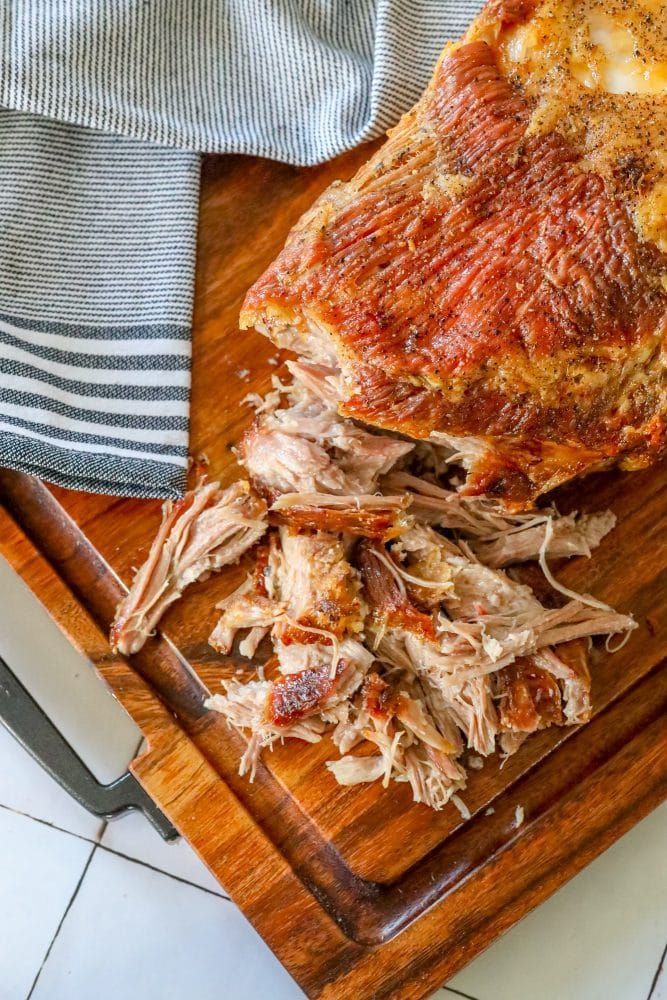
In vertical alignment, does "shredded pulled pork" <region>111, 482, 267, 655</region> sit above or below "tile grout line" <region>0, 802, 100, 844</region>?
above

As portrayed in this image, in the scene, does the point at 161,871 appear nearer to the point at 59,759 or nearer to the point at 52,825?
the point at 52,825

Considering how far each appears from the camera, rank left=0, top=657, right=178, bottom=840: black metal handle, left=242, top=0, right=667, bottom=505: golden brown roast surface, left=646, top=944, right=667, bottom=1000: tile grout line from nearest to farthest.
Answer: left=242, top=0, right=667, bottom=505: golden brown roast surface < left=0, top=657, right=178, bottom=840: black metal handle < left=646, top=944, right=667, bottom=1000: tile grout line

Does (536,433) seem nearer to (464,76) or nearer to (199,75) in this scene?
(464,76)

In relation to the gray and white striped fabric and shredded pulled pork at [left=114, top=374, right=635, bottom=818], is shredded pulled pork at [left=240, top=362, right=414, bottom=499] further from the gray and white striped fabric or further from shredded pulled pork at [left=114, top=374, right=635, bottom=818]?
the gray and white striped fabric

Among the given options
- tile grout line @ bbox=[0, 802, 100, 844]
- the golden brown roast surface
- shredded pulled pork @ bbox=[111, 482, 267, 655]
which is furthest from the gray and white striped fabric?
tile grout line @ bbox=[0, 802, 100, 844]

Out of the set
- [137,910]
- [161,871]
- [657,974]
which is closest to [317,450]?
[161,871]

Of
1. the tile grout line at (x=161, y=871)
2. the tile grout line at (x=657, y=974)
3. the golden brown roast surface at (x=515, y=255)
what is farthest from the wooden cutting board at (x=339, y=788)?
the tile grout line at (x=657, y=974)

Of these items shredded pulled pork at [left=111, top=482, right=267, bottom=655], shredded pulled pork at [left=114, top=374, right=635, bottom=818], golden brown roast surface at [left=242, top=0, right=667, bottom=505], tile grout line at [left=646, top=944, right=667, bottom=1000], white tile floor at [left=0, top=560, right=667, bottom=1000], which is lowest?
tile grout line at [left=646, top=944, right=667, bottom=1000]
